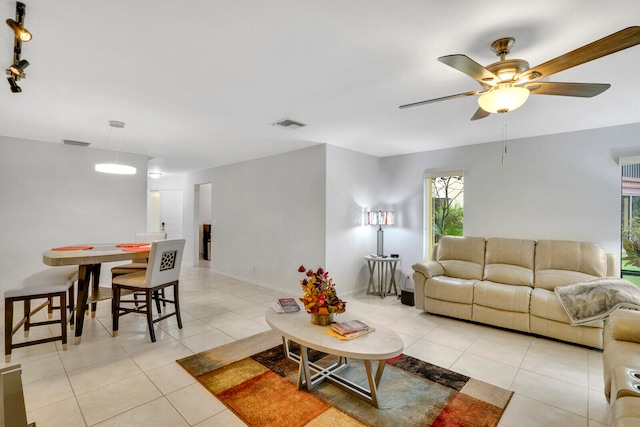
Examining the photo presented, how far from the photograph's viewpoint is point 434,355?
287cm

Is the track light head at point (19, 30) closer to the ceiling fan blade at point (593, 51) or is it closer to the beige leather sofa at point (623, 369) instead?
the ceiling fan blade at point (593, 51)

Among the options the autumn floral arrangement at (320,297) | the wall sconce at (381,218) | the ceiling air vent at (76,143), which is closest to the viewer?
the autumn floral arrangement at (320,297)

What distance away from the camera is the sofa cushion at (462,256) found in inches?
162

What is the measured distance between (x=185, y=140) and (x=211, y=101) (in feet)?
5.93

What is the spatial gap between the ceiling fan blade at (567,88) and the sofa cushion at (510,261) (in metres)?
2.40

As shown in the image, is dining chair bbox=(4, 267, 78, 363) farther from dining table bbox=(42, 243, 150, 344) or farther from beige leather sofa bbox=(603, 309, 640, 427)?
beige leather sofa bbox=(603, 309, 640, 427)

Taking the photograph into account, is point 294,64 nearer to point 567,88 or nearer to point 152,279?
point 567,88

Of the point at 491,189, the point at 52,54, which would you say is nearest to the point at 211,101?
the point at 52,54

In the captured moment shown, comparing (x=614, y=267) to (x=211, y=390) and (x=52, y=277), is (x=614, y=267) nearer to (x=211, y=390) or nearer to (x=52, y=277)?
(x=211, y=390)

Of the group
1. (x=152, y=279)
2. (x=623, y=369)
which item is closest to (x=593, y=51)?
(x=623, y=369)

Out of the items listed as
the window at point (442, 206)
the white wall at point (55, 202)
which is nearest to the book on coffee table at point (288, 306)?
the window at point (442, 206)

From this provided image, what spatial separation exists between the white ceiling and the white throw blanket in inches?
69.5

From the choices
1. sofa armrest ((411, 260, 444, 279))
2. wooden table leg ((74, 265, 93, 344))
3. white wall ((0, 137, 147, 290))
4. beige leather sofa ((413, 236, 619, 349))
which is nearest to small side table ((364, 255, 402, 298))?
sofa armrest ((411, 260, 444, 279))

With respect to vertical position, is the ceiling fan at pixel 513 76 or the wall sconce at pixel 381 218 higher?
the ceiling fan at pixel 513 76
